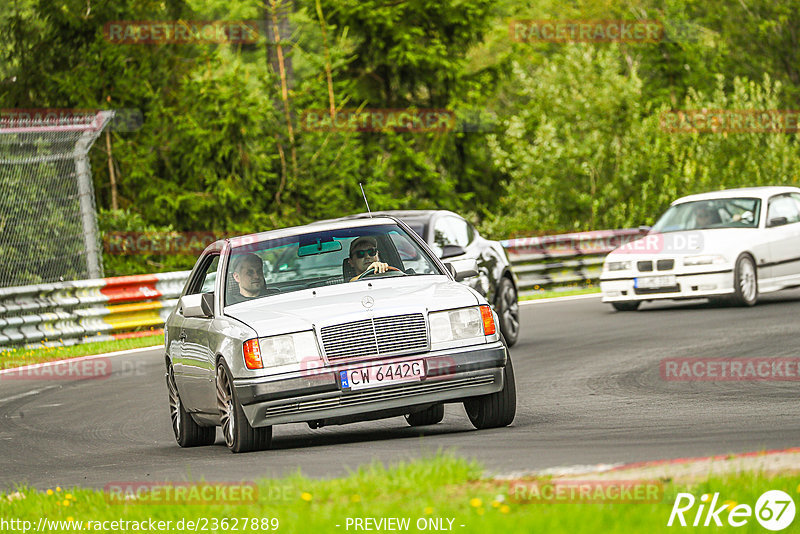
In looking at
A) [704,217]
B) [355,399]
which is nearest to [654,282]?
[704,217]

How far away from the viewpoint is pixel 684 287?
Result: 1864cm

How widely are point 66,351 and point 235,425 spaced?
1054 centimetres

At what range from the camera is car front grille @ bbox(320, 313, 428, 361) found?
27.6ft

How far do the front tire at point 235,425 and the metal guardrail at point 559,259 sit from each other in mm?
16953

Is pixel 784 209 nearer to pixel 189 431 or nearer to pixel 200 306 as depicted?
pixel 189 431

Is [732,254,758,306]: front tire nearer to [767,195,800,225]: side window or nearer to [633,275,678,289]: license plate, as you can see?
[633,275,678,289]: license plate

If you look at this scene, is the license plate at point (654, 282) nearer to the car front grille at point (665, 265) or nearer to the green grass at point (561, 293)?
the car front grille at point (665, 265)

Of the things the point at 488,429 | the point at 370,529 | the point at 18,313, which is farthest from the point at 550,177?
the point at 370,529

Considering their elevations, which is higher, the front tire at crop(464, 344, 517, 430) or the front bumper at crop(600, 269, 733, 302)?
the front tire at crop(464, 344, 517, 430)

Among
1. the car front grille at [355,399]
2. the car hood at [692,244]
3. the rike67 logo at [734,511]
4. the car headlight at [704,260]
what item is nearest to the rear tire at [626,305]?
the car hood at [692,244]

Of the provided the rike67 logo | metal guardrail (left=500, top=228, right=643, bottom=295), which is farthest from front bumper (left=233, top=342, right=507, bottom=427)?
metal guardrail (left=500, top=228, right=643, bottom=295)

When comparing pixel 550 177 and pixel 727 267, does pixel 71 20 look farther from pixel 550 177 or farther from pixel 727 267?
pixel 727 267

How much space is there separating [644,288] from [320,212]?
34.9 ft

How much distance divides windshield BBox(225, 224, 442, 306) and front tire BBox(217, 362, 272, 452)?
2.36 ft
